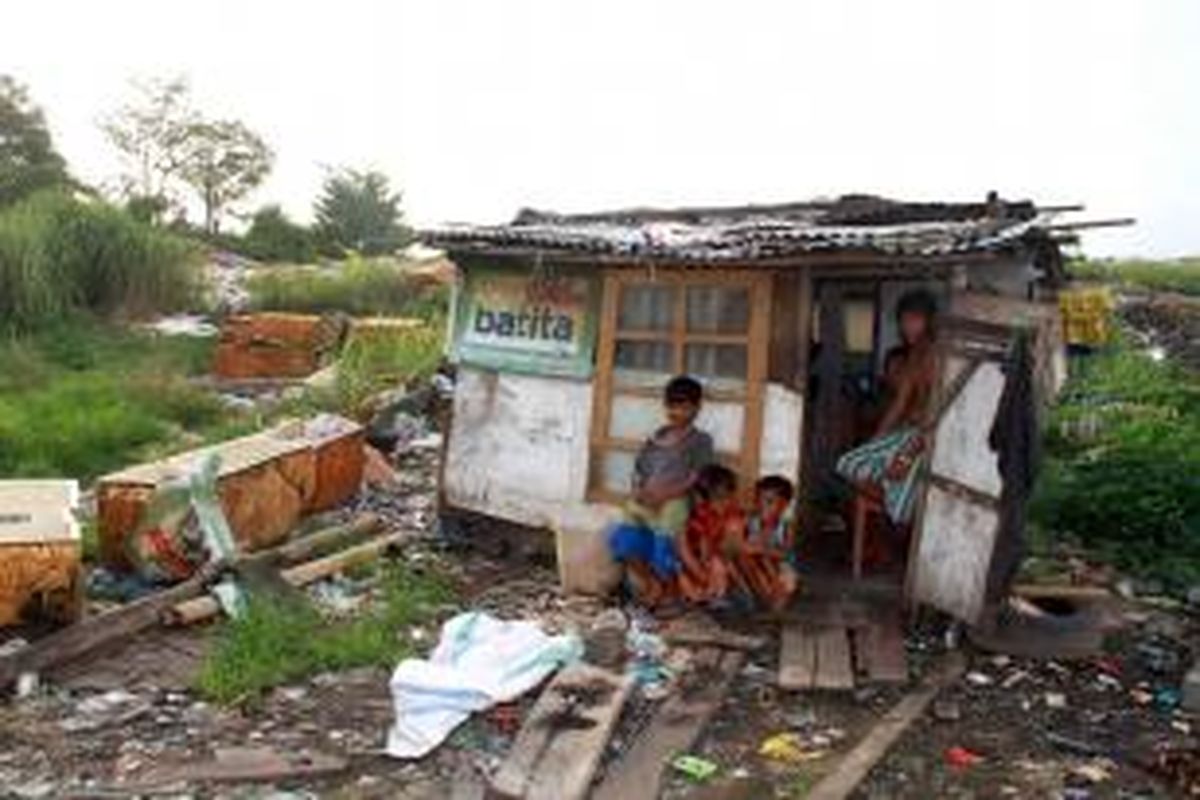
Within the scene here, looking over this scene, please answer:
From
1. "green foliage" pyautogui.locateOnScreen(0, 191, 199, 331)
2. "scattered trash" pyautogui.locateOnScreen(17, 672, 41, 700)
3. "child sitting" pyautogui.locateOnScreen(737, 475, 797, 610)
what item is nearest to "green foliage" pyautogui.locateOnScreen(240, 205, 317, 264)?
"green foliage" pyautogui.locateOnScreen(0, 191, 199, 331)

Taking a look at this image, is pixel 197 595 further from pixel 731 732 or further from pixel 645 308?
pixel 731 732

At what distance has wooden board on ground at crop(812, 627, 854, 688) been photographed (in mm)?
7031

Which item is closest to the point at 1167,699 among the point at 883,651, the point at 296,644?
the point at 883,651

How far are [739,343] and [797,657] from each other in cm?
A: 195

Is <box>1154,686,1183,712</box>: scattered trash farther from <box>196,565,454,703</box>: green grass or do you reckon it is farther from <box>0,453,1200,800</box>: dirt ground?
<box>196,565,454,703</box>: green grass

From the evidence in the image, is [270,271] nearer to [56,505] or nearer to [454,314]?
[454,314]

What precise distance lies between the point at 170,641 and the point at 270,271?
15.3 m

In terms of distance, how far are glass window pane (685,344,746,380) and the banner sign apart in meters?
0.69

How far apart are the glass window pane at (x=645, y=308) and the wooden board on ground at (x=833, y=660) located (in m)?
2.07

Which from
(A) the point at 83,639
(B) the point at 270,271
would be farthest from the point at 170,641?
(B) the point at 270,271

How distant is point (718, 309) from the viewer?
853 centimetres

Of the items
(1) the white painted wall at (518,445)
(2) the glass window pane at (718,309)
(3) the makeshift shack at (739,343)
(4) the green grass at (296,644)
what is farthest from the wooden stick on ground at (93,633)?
(2) the glass window pane at (718,309)

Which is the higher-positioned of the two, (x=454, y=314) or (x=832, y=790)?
(x=454, y=314)

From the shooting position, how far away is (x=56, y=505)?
7.92 m
